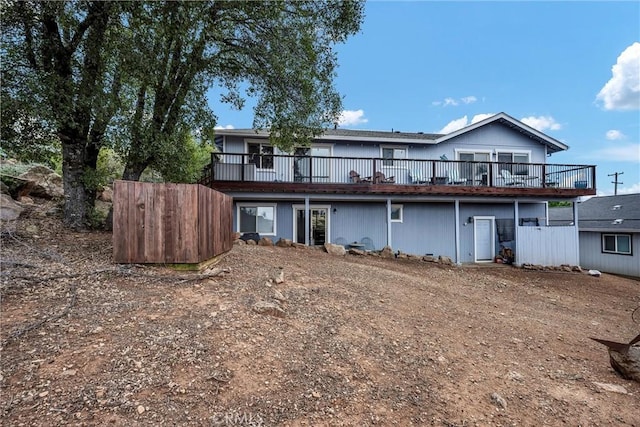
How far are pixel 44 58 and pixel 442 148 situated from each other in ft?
46.2

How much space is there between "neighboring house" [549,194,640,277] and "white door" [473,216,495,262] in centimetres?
527

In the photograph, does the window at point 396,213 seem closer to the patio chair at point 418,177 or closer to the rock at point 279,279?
the patio chair at point 418,177

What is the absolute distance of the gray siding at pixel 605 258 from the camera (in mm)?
15328

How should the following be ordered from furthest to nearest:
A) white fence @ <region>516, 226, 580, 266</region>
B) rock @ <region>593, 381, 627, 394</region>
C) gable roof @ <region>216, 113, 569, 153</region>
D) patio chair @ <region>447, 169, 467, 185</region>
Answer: gable roof @ <region>216, 113, 569, 153</region> → patio chair @ <region>447, 169, 467, 185</region> → white fence @ <region>516, 226, 580, 266</region> → rock @ <region>593, 381, 627, 394</region>

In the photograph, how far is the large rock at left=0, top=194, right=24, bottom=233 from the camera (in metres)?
6.57

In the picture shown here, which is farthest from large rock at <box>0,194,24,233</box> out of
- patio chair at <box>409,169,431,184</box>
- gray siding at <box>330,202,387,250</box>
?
patio chair at <box>409,169,431,184</box>

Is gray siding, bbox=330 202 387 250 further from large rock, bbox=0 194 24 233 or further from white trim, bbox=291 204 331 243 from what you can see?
large rock, bbox=0 194 24 233

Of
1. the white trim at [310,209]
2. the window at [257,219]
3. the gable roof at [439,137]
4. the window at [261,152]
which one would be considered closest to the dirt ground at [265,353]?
the window at [257,219]

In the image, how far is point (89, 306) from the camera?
3.92 metres

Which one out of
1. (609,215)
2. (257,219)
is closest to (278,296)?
(257,219)

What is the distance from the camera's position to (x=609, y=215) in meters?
17.4

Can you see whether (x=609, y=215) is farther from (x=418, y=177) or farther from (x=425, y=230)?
(x=418, y=177)

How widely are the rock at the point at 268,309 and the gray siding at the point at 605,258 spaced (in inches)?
742

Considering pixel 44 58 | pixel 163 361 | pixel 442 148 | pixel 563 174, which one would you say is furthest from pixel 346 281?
pixel 563 174
